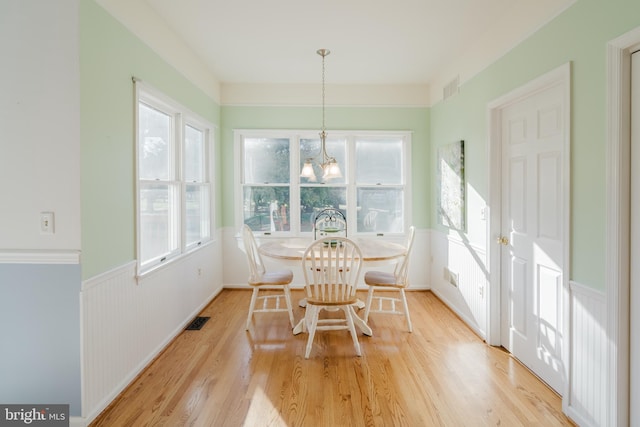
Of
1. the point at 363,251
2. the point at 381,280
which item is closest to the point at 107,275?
the point at 363,251

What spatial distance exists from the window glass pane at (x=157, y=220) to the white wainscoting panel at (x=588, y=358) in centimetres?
299

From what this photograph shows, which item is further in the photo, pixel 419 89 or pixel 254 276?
pixel 419 89

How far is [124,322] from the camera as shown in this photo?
2.33 m

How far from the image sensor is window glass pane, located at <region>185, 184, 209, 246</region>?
3713 mm

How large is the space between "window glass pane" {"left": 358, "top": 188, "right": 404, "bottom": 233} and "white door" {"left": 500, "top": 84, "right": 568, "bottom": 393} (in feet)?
6.28

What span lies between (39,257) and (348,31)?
2.90m

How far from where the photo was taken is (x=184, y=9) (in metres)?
2.76

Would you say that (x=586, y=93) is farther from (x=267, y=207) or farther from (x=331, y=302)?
(x=267, y=207)

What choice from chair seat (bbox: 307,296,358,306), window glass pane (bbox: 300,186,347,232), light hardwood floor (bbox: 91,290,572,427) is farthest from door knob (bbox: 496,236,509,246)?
window glass pane (bbox: 300,186,347,232)

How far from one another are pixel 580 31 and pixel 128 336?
3.42 metres

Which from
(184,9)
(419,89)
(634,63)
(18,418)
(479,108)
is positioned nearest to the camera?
(634,63)

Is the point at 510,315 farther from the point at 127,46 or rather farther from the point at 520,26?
the point at 127,46

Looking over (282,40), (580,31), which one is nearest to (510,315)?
(580,31)

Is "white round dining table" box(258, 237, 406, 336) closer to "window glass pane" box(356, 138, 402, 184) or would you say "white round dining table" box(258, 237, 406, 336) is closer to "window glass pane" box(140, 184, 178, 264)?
"window glass pane" box(140, 184, 178, 264)
